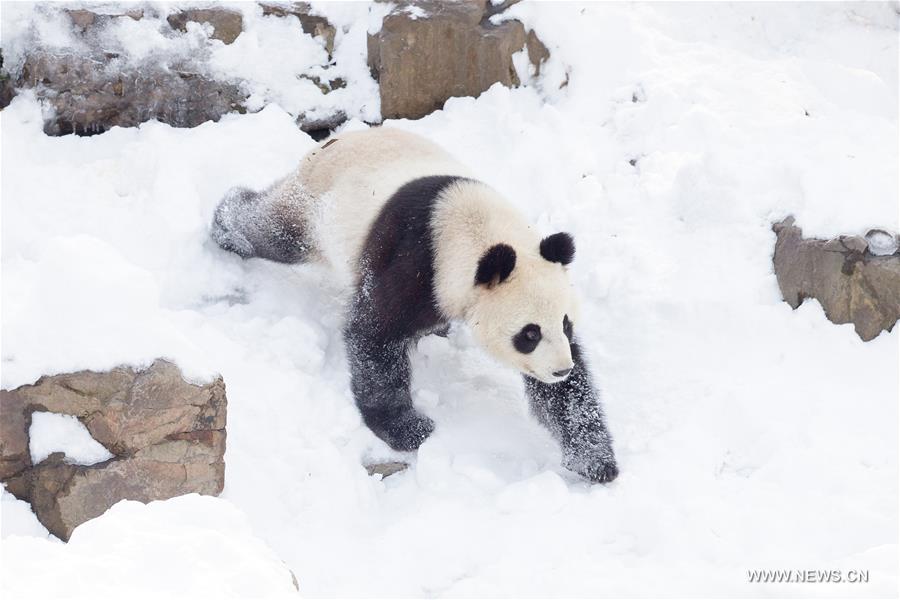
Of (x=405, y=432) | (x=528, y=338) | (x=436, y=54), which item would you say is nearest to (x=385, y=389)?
(x=405, y=432)

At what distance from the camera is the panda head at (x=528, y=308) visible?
4.46 meters

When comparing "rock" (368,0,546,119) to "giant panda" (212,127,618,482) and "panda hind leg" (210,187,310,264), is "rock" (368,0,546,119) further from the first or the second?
"giant panda" (212,127,618,482)

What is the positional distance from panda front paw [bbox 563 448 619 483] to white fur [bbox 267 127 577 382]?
44 cm

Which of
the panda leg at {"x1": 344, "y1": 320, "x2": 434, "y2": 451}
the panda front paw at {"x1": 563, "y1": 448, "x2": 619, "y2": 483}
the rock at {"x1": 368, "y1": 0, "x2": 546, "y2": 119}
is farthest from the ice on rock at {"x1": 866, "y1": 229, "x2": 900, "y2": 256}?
the rock at {"x1": 368, "y1": 0, "x2": 546, "y2": 119}

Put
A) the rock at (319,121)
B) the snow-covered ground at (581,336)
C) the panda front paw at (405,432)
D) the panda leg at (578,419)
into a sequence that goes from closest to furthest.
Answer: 1. the snow-covered ground at (581,336)
2. the panda leg at (578,419)
3. the panda front paw at (405,432)
4. the rock at (319,121)

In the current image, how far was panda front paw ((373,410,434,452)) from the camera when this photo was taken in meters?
4.88

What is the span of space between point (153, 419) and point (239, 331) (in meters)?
1.49

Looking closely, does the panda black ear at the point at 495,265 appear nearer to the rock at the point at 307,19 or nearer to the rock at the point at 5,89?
the rock at the point at 307,19

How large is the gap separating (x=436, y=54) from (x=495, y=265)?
320 cm

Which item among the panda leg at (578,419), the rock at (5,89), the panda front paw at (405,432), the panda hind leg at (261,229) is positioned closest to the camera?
the panda leg at (578,419)

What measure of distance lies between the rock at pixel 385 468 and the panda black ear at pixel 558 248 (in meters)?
1.29

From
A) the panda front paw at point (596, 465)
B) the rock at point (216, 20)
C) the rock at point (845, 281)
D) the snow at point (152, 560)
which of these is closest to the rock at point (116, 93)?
the rock at point (216, 20)

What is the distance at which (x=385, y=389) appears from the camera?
4.91 meters

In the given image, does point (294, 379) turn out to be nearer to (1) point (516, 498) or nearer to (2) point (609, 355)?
(1) point (516, 498)
